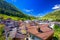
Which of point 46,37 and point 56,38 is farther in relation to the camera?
point 56,38

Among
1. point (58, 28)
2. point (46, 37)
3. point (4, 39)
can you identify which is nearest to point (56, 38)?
point (46, 37)

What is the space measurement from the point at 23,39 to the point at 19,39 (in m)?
1.33

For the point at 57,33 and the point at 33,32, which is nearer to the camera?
the point at 33,32

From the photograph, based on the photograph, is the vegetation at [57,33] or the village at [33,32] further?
the vegetation at [57,33]

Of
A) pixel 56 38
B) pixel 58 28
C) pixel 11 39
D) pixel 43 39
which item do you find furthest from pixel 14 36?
pixel 43 39

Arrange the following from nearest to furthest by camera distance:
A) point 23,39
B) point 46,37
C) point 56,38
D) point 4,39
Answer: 1. point 46,37
2. point 56,38
3. point 23,39
4. point 4,39

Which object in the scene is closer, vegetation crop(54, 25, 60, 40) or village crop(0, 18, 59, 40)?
village crop(0, 18, 59, 40)

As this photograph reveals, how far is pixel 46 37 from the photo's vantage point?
2772 centimetres

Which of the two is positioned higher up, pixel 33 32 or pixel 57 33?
pixel 33 32

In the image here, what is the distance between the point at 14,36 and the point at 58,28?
40.7ft

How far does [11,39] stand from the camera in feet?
155

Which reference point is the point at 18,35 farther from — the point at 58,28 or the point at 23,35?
the point at 58,28

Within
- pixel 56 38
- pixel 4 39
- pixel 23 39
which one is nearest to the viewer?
pixel 56 38

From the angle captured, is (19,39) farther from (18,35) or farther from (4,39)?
(4,39)
